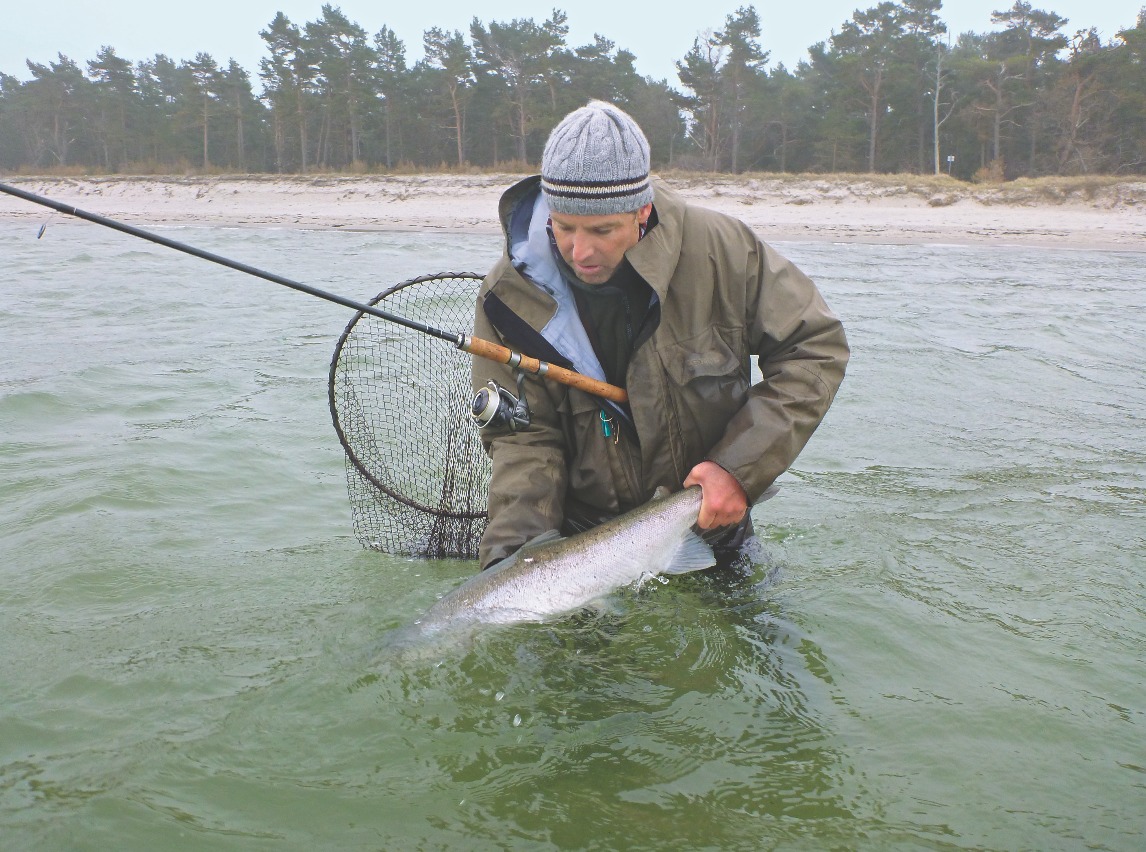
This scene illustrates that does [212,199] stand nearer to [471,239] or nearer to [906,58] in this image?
[471,239]

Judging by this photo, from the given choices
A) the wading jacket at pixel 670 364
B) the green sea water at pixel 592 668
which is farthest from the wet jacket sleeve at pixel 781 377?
the green sea water at pixel 592 668

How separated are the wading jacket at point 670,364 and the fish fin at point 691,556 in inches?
11.7

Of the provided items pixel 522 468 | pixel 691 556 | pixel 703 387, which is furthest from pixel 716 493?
pixel 522 468

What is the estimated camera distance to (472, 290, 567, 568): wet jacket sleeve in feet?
12.5

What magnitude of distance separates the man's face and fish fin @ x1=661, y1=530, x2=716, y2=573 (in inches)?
42.4

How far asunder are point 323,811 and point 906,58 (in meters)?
64.5

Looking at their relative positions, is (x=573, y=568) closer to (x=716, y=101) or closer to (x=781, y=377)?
(x=781, y=377)

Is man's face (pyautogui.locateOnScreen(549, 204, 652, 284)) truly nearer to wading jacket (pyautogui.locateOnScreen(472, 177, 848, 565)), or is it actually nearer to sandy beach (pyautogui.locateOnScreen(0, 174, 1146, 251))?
wading jacket (pyautogui.locateOnScreen(472, 177, 848, 565))

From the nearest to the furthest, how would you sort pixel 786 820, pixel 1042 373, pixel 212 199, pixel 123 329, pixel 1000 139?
pixel 786 820 → pixel 1042 373 → pixel 123 329 → pixel 212 199 → pixel 1000 139

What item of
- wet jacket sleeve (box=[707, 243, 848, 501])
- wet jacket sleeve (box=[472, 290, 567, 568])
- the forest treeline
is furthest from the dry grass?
wet jacket sleeve (box=[472, 290, 567, 568])

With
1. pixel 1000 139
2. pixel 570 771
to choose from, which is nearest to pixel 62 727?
pixel 570 771

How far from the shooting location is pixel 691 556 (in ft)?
12.2

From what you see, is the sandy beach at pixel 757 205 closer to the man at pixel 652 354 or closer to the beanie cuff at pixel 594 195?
the man at pixel 652 354

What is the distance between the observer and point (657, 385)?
3762 millimetres
